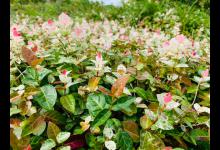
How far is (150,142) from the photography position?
4.19ft

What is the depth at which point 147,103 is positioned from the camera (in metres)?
1.58

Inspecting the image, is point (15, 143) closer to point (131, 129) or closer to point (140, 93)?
point (131, 129)

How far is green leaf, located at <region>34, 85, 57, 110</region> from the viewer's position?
1.33m

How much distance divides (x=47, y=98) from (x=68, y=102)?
76 mm

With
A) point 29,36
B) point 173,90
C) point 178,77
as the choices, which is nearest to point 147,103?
point 173,90

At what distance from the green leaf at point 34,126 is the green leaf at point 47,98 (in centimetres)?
5

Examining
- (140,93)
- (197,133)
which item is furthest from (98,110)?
(197,133)

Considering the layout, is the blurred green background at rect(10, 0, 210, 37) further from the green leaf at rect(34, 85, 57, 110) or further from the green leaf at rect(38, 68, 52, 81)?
the green leaf at rect(34, 85, 57, 110)

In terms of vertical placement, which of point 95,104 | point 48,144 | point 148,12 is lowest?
point 48,144

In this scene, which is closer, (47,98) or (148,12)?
(47,98)

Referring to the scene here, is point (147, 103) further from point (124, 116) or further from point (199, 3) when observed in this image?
point (199, 3)

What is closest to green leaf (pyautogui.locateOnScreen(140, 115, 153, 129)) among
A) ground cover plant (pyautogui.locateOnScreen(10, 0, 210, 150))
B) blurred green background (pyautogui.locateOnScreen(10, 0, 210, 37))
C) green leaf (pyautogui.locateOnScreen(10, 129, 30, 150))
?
ground cover plant (pyautogui.locateOnScreen(10, 0, 210, 150))

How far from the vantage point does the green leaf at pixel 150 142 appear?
1270 mm

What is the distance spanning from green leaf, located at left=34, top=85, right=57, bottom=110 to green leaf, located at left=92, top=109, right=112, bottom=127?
0.53 feet
